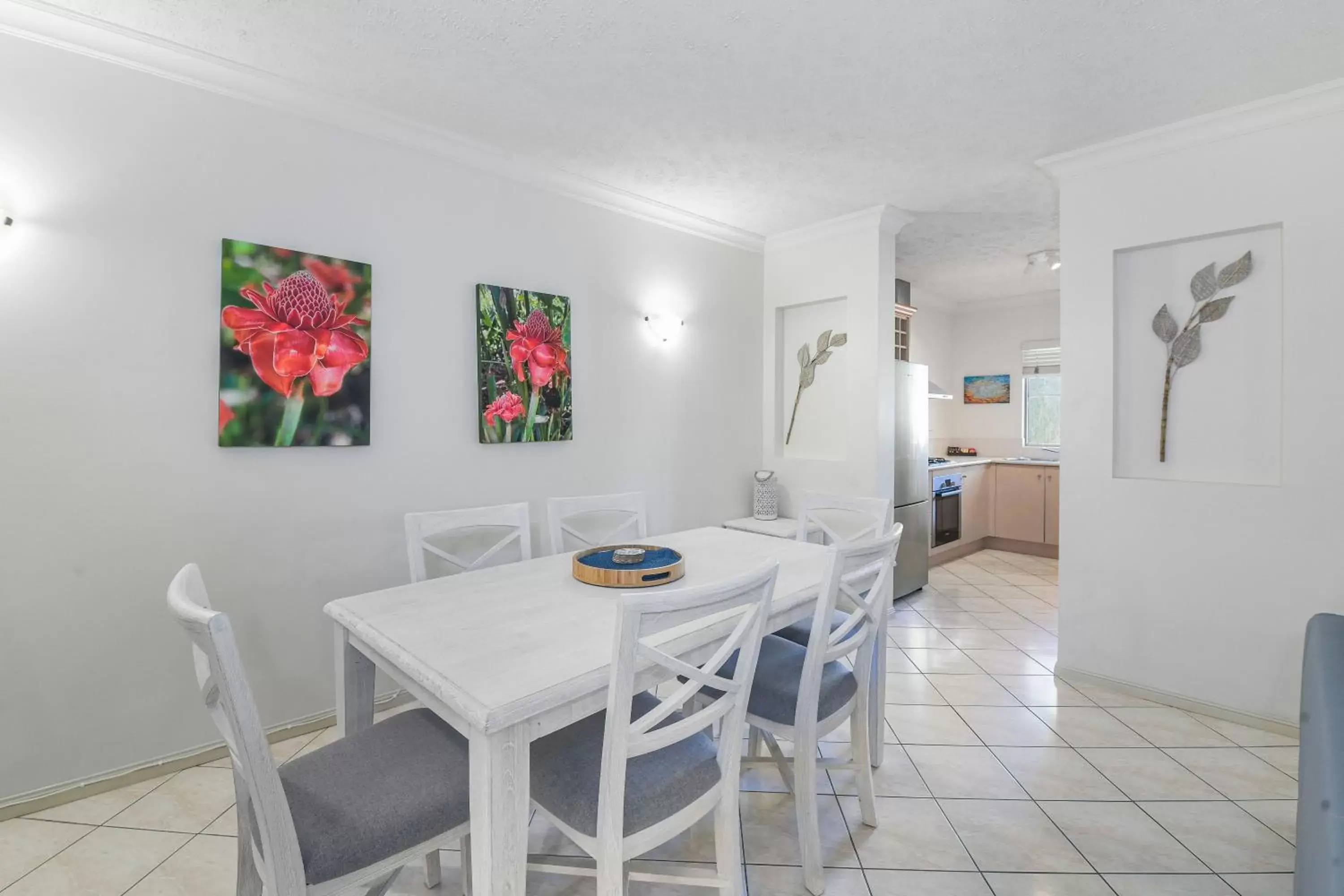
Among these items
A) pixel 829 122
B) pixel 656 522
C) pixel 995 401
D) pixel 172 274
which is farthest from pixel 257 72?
pixel 995 401

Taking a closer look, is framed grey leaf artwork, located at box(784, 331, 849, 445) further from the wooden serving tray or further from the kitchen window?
the kitchen window

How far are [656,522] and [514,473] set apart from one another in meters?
1.04

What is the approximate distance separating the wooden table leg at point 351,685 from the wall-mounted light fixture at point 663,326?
2.47 metres

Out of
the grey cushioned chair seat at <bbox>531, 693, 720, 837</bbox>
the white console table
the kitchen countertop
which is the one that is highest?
the kitchen countertop

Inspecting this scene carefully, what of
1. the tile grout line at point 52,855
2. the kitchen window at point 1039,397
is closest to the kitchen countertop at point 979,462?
the kitchen window at point 1039,397

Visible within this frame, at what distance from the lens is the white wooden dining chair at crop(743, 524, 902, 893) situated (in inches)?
66.3


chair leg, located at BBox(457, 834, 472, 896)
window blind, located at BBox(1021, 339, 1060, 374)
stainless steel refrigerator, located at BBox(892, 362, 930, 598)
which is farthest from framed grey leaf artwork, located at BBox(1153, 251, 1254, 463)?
window blind, located at BBox(1021, 339, 1060, 374)

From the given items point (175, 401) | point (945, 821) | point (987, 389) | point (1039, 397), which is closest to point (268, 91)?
point (175, 401)

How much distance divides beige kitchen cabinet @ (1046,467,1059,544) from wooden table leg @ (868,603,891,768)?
4.18 metres

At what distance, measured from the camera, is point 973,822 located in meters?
1.97

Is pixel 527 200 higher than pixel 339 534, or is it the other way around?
pixel 527 200

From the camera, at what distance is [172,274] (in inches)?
85.7

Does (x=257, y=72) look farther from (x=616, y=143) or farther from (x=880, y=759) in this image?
(x=880, y=759)

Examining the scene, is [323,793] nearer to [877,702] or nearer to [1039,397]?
[877,702]
